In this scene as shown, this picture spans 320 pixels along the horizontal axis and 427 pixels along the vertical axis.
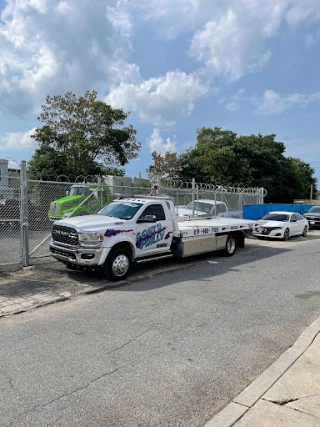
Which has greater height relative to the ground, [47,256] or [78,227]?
[78,227]

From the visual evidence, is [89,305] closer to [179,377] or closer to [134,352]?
[134,352]

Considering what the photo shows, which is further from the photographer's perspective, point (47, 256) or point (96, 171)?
point (96, 171)

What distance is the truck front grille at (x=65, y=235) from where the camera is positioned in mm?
7783

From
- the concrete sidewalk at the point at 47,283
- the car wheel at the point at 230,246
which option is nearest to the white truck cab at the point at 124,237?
the concrete sidewalk at the point at 47,283

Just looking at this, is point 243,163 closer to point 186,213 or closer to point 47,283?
point 186,213

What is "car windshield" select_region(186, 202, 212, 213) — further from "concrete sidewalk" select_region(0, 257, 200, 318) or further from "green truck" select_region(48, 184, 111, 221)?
"concrete sidewalk" select_region(0, 257, 200, 318)

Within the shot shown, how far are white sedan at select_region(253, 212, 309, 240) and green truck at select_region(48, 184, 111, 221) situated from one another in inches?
305

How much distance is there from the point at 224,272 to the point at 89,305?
13.6 ft

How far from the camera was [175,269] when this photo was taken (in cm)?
962

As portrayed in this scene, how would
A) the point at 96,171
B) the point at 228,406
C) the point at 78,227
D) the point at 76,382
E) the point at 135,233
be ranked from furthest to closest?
the point at 96,171
the point at 135,233
the point at 78,227
the point at 76,382
the point at 228,406

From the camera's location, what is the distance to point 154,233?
29.9 feet

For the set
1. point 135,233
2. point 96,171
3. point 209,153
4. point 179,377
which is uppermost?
point 209,153

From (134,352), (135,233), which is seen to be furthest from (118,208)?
(134,352)

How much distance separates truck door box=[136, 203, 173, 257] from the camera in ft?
28.5
